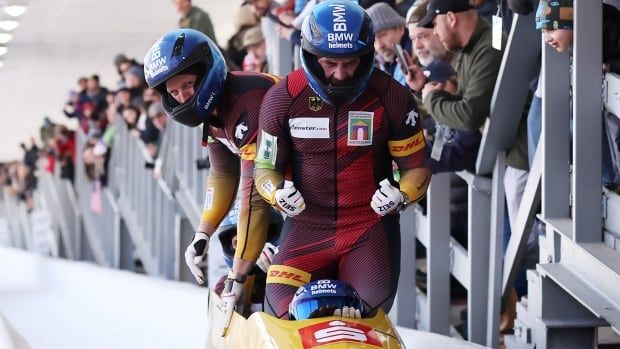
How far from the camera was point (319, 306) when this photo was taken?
3.71 metres

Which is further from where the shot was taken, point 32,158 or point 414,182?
point 32,158

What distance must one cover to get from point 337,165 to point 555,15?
1.04 meters

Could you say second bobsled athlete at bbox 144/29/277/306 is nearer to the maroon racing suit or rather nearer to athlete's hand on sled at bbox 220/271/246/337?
athlete's hand on sled at bbox 220/271/246/337

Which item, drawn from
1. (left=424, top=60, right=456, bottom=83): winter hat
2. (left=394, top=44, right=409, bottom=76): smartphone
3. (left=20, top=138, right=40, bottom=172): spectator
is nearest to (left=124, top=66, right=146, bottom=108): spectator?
(left=394, top=44, right=409, bottom=76): smartphone

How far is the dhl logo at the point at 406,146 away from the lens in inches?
167

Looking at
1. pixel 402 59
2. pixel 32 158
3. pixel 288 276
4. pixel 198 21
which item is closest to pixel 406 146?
pixel 288 276

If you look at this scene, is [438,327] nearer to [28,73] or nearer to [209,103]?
[209,103]

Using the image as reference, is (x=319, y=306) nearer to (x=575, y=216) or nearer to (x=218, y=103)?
(x=218, y=103)

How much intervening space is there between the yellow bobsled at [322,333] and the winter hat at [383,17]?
2523 mm

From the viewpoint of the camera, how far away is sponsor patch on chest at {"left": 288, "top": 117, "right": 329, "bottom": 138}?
13.9 feet

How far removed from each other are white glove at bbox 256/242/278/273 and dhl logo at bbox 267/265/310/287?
474mm

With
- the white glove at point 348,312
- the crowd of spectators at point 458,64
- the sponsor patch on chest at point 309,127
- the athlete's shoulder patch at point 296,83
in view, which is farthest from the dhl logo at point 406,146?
the crowd of spectators at point 458,64

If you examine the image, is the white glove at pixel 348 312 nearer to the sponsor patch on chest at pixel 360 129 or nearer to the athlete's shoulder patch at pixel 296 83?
the sponsor patch on chest at pixel 360 129

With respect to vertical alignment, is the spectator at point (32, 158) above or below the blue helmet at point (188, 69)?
below
